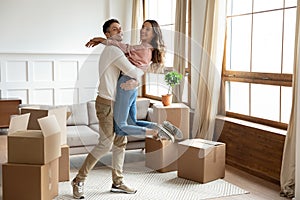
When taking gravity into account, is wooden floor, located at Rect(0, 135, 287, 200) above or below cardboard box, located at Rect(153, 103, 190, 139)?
below

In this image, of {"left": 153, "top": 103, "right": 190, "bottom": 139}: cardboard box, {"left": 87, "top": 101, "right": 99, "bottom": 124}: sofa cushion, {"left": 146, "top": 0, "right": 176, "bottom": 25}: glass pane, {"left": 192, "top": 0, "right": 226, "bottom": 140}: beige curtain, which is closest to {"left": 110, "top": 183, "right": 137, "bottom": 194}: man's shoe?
{"left": 153, "top": 103, "right": 190, "bottom": 139}: cardboard box

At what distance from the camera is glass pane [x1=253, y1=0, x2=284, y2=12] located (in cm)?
409

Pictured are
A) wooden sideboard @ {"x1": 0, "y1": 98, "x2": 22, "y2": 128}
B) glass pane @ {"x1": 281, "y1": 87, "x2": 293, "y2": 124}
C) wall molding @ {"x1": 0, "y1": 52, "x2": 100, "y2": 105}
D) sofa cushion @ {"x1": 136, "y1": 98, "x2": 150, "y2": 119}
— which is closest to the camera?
glass pane @ {"x1": 281, "y1": 87, "x2": 293, "y2": 124}

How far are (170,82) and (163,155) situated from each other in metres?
0.75

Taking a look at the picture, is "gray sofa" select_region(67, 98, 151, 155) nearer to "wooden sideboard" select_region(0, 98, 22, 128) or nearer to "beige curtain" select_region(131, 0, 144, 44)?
"wooden sideboard" select_region(0, 98, 22, 128)

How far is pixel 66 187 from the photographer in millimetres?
3758

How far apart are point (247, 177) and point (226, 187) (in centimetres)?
46

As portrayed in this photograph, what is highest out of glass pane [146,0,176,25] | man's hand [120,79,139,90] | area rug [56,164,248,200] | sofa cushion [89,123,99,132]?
glass pane [146,0,176,25]

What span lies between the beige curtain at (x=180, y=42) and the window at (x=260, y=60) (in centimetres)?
51

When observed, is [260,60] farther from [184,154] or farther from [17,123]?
[17,123]

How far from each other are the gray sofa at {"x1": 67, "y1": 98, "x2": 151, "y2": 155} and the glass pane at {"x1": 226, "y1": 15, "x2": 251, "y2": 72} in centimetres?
107

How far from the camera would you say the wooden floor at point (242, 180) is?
3.59 meters

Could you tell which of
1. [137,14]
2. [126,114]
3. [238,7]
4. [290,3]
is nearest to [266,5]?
[290,3]

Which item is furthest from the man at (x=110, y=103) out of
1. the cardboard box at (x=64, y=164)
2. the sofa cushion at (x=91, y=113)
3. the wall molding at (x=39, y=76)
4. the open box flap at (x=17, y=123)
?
the wall molding at (x=39, y=76)
